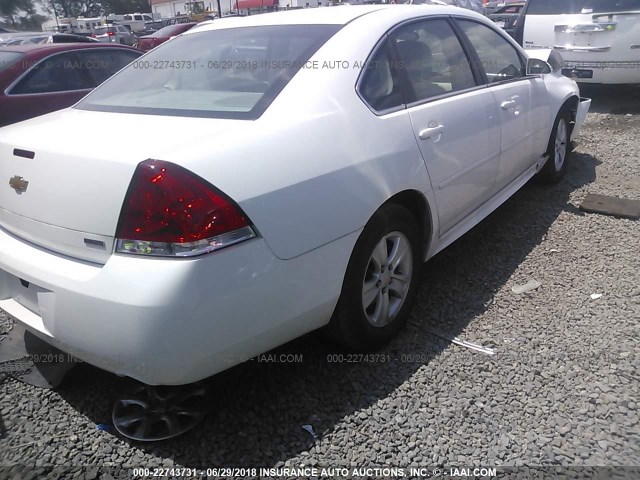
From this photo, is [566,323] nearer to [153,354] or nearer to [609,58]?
[153,354]

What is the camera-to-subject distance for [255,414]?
2.35 metres

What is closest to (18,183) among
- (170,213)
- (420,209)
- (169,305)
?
(170,213)

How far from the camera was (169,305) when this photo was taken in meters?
1.78

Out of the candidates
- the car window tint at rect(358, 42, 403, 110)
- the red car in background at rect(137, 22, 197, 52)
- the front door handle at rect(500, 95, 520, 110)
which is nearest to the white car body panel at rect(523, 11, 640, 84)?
the front door handle at rect(500, 95, 520, 110)

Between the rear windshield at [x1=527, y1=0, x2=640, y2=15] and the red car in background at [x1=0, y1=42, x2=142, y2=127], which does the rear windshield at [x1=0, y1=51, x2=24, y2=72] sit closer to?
the red car in background at [x1=0, y1=42, x2=142, y2=127]

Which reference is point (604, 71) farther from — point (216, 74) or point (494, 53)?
point (216, 74)

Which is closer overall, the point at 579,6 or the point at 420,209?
the point at 420,209

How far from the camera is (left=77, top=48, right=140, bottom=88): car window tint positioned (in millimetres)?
6105

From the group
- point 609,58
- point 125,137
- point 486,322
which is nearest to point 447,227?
point 486,322

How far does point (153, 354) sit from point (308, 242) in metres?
0.69

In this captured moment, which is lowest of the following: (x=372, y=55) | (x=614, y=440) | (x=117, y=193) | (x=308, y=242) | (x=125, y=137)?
(x=614, y=440)

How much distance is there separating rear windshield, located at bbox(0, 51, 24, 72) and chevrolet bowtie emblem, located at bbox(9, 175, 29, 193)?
4027mm

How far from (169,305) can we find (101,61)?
5.44m

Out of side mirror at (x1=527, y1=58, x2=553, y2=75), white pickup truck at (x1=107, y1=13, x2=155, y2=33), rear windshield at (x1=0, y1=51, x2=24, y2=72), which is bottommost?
side mirror at (x1=527, y1=58, x2=553, y2=75)
